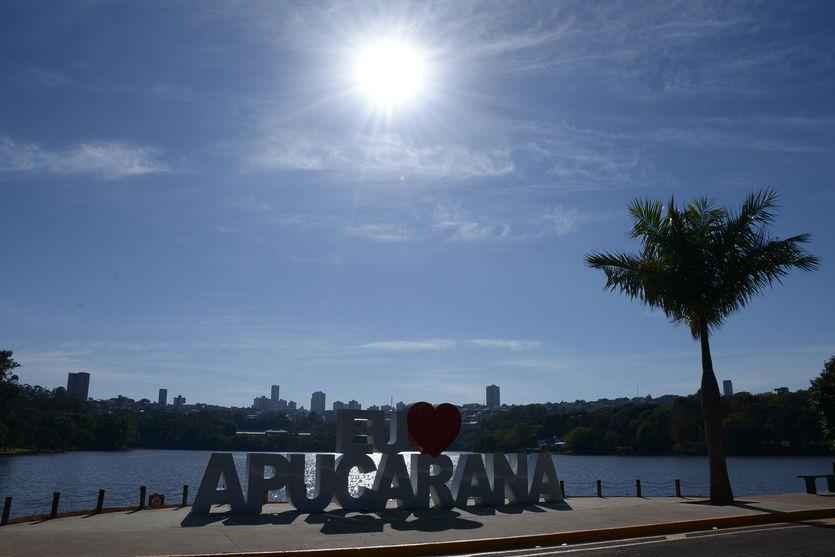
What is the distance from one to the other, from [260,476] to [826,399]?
82.1 ft

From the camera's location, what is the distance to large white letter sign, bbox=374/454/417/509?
69.0 feet

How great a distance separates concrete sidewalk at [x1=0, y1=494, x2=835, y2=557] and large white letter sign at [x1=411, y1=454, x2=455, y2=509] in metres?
0.74

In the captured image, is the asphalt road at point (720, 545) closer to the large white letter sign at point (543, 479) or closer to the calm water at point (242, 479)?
the large white letter sign at point (543, 479)

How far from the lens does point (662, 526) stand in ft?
53.8

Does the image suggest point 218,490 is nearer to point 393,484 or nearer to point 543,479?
point 393,484

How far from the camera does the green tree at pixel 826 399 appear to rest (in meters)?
31.1

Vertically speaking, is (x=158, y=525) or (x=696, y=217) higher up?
(x=696, y=217)

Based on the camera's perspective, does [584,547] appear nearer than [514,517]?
Yes

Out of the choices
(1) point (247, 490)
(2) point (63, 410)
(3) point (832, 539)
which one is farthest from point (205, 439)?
(3) point (832, 539)

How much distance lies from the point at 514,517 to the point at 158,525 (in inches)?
350

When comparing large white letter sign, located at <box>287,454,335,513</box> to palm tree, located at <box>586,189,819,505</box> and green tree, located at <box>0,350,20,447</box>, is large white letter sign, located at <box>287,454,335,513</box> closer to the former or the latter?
palm tree, located at <box>586,189,819,505</box>

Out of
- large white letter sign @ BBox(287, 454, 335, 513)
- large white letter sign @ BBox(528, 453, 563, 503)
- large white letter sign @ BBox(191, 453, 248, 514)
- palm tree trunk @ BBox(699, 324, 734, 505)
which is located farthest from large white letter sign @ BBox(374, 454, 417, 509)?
palm tree trunk @ BBox(699, 324, 734, 505)

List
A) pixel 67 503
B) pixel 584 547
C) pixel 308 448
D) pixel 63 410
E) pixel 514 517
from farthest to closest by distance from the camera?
pixel 63 410
pixel 308 448
pixel 67 503
pixel 514 517
pixel 584 547

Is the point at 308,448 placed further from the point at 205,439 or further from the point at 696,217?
the point at 696,217
